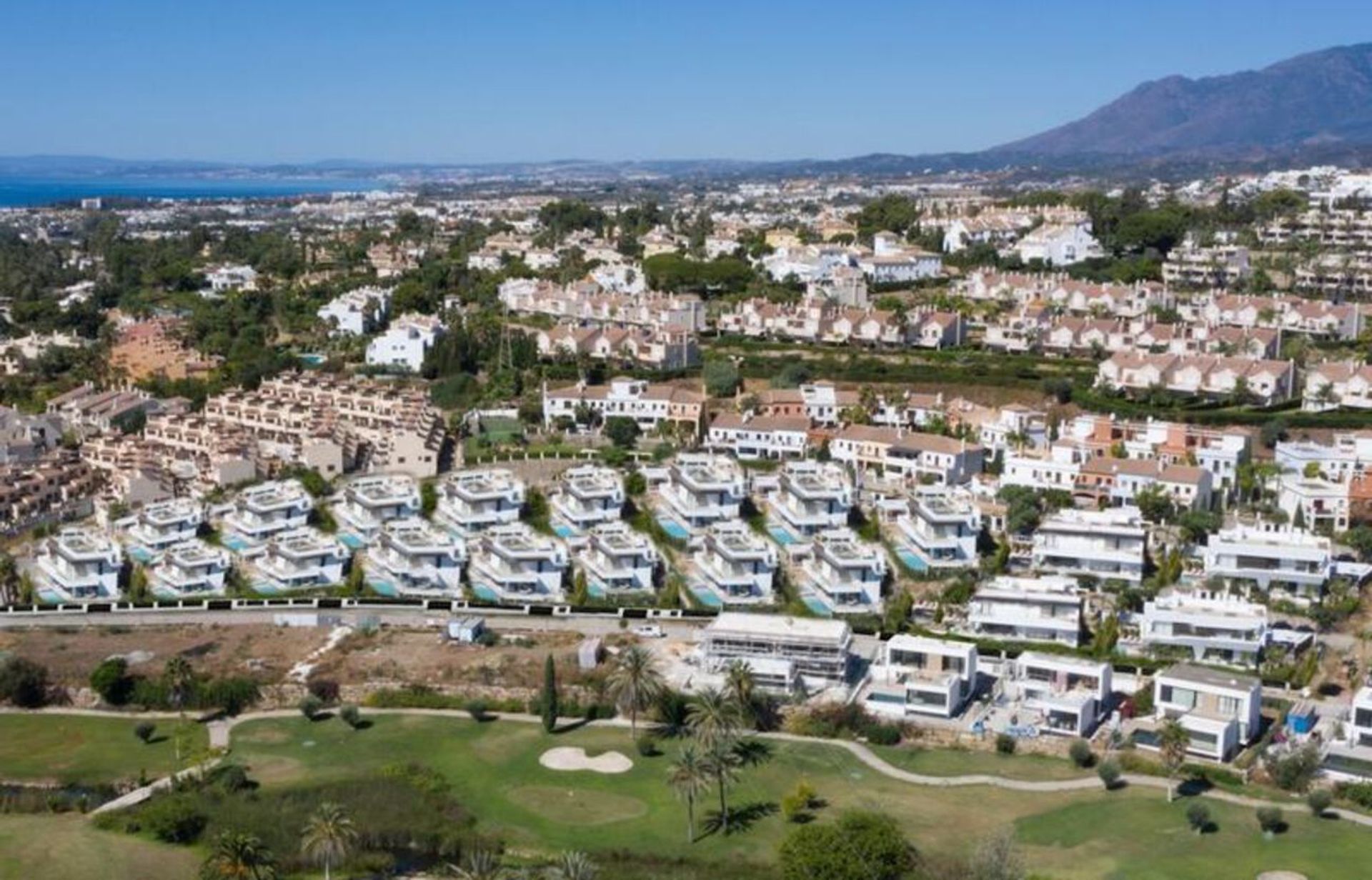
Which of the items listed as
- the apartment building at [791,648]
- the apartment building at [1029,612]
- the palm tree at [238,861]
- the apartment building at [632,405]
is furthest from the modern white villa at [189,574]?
the apartment building at [1029,612]

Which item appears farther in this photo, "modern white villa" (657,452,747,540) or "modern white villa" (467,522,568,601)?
"modern white villa" (657,452,747,540)

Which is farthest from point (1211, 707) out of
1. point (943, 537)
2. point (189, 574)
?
point (189, 574)

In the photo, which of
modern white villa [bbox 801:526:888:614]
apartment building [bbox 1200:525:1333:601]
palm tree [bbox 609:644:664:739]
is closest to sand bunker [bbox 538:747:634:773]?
palm tree [bbox 609:644:664:739]

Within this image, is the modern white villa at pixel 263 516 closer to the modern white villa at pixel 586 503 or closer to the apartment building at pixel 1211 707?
the modern white villa at pixel 586 503

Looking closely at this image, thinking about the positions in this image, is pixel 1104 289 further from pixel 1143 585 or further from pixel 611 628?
pixel 611 628

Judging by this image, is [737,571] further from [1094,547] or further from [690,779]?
[690,779]

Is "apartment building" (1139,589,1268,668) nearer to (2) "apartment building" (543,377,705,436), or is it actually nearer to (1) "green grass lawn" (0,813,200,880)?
(2) "apartment building" (543,377,705,436)
